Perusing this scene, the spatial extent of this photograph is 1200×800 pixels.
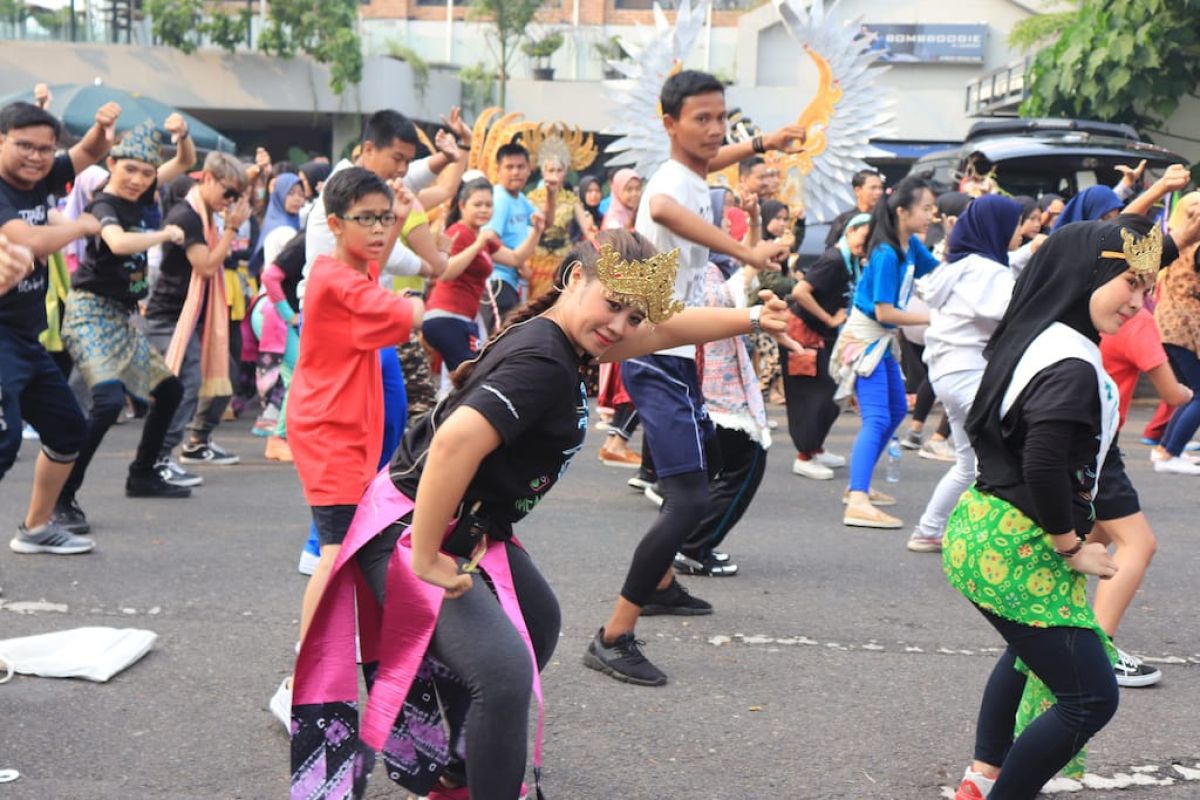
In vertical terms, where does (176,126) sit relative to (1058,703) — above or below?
above

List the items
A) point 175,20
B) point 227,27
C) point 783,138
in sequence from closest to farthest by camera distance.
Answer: point 783,138
point 175,20
point 227,27

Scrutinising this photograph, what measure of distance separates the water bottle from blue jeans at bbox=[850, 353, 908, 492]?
922 mm

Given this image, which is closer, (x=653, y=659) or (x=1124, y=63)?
(x=653, y=659)

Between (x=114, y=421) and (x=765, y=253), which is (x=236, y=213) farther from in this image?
(x=765, y=253)

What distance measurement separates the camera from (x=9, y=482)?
805cm

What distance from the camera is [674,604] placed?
18.3 ft

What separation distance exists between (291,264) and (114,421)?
4.36 ft

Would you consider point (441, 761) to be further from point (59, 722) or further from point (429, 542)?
point (59, 722)

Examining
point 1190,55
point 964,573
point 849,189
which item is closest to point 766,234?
→ point 849,189

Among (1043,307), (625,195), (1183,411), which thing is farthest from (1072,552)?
(625,195)

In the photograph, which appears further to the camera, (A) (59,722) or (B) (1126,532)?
(B) (1126,532)

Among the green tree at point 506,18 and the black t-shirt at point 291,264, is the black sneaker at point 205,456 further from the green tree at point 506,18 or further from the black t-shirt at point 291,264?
the green tree at point 506,18

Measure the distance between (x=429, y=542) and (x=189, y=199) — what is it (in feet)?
18.3

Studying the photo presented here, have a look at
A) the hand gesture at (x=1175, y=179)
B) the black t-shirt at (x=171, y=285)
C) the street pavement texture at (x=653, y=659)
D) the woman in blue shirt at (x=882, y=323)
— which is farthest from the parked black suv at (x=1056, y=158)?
the black t-shirt at (x=171, y=285)
